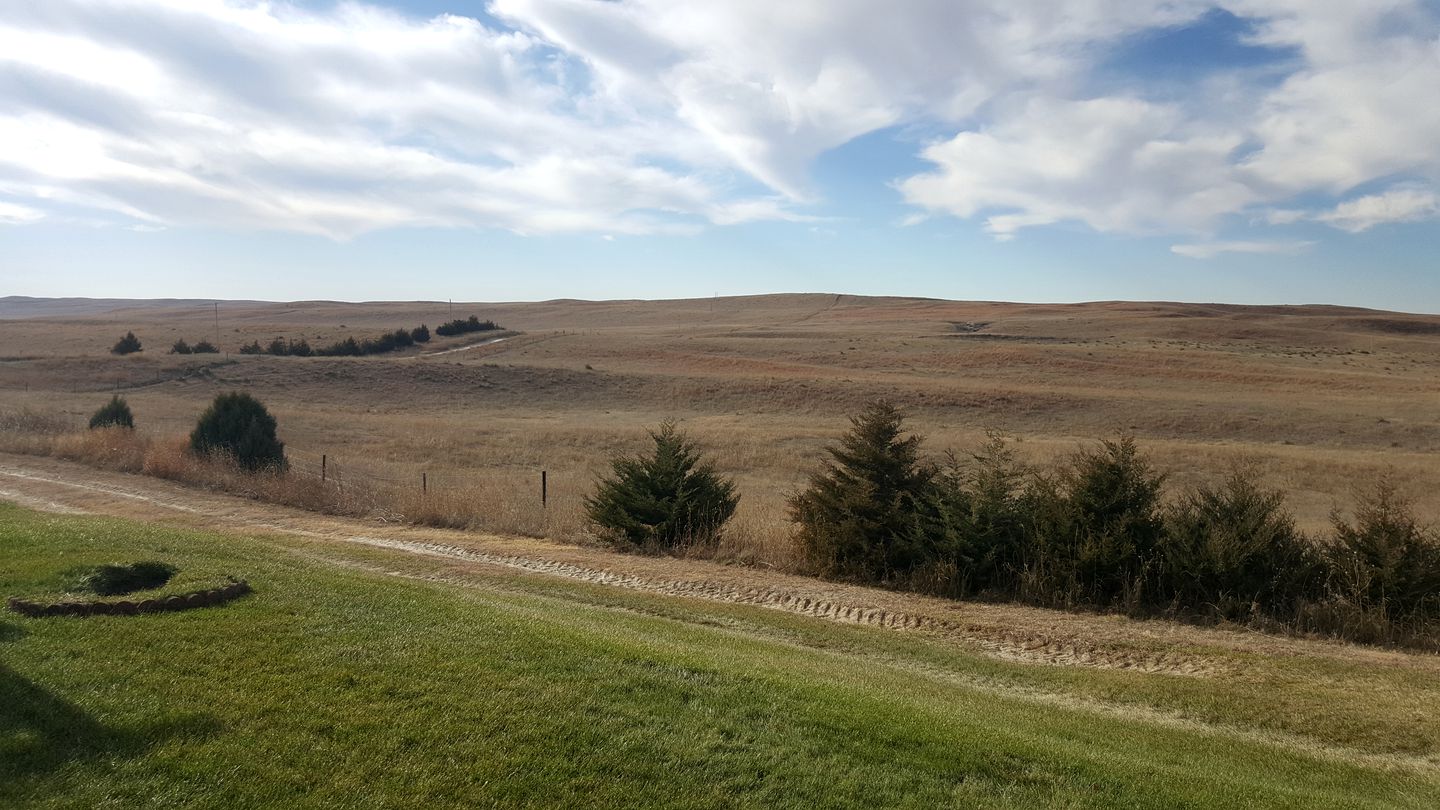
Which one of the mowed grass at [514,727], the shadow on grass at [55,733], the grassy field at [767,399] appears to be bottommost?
the grassy field at [767,399]

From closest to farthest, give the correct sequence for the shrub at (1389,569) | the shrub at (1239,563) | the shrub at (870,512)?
the shrub at (1389,569)
the shrub at (1239,563)
the shrub at (870,512)

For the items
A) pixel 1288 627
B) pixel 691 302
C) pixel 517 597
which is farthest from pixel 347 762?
pixel 691 302

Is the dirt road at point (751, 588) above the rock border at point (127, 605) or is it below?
below

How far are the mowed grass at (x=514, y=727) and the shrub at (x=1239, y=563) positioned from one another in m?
4.21

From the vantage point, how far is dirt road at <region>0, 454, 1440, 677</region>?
10.3 meters

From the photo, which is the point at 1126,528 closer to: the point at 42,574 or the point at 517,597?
the point at 517,597

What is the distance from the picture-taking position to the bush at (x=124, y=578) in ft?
23.6

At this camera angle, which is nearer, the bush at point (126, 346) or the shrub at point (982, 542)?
the shrub at point (982, 542)

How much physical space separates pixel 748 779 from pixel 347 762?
200cm

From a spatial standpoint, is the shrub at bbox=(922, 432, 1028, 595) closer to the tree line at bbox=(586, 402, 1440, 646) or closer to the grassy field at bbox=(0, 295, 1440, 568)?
the tree line at bbox=(586, 402, 1440, 646)

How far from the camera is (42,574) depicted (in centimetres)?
735

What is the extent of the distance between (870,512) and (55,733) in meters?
11.3

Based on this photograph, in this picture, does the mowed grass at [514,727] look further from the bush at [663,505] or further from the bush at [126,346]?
the bush at [126,346]

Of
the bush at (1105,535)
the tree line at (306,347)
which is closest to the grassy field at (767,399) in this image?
the tree line at (306,347)
